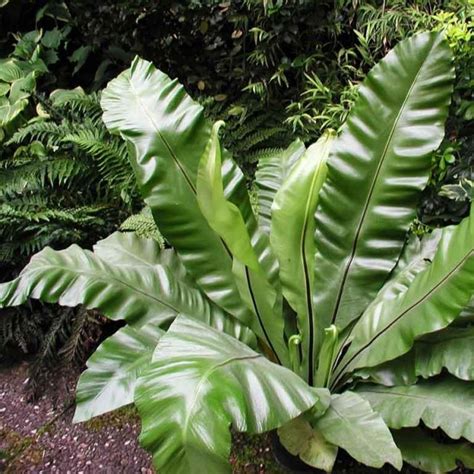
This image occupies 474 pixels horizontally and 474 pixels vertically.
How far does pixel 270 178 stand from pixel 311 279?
359 mm

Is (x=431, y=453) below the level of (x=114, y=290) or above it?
below

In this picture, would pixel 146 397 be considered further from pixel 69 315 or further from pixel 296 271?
pixel 69 315

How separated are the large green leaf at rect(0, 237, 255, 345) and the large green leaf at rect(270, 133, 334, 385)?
15 centimetres

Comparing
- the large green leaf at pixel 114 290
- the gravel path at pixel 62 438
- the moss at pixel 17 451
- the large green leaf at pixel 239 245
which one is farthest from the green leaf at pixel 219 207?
the moss at pixel 17 451

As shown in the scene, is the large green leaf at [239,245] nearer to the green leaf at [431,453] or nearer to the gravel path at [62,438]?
the green leaf at [431,453]

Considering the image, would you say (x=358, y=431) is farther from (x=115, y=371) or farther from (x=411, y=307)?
(x=115, y=371)

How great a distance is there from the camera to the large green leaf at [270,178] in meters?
1.42


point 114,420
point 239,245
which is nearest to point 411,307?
point 239,245

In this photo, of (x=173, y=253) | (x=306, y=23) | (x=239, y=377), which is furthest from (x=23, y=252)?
(x=306, y=23)

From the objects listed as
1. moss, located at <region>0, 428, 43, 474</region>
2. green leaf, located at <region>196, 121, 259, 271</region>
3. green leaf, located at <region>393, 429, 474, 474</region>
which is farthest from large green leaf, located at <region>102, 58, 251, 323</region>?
moss, located at <region>0, 428, 43, 474</region>

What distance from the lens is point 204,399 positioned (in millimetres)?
782

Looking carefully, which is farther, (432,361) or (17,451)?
(17,451)

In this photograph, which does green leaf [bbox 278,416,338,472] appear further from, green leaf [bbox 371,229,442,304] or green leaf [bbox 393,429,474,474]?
green leaf [bbox 371,229,442,304]

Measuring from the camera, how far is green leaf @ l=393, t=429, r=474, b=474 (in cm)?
101
